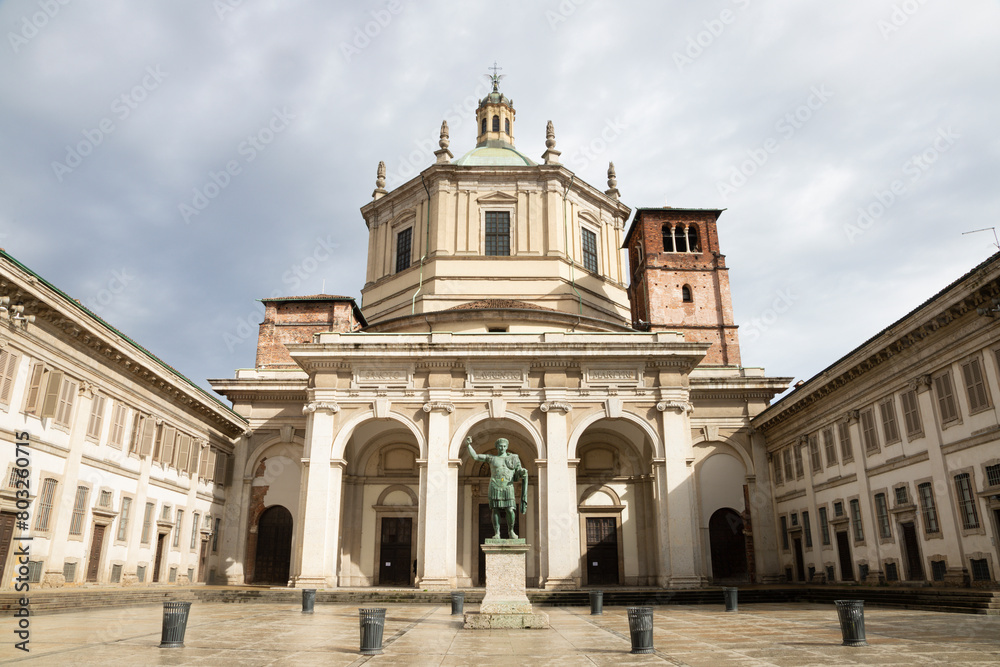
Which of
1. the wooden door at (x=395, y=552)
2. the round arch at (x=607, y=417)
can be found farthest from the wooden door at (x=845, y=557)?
the wooden door at (x=395, y=552)

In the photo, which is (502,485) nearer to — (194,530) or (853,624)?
(853,624)

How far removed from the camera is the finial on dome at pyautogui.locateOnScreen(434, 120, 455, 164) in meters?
39.5

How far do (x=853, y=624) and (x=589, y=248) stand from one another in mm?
29139

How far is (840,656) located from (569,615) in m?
9.87

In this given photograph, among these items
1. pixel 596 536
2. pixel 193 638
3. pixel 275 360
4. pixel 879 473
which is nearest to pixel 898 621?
pixel 879 473

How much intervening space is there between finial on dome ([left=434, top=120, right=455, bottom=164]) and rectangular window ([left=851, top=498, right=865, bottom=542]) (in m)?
25.8

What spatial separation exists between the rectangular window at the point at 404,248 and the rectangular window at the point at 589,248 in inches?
354

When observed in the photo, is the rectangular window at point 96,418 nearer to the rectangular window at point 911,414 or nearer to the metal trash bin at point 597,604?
the metal trash bin at point 597,604

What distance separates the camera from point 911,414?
21.2 metres

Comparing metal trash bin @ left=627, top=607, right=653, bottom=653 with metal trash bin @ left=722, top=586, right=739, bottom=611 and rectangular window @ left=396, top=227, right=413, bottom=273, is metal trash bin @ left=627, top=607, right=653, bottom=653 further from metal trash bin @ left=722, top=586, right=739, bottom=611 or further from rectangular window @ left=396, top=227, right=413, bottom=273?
rectangular window @ left=396, top=227, right=413, bottom=273

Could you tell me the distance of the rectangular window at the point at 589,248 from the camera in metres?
38.0

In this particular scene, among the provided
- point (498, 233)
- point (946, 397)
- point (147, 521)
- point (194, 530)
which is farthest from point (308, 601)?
point (498, 233)

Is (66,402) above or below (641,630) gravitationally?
above

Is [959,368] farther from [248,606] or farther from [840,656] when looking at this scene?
[248,606]
